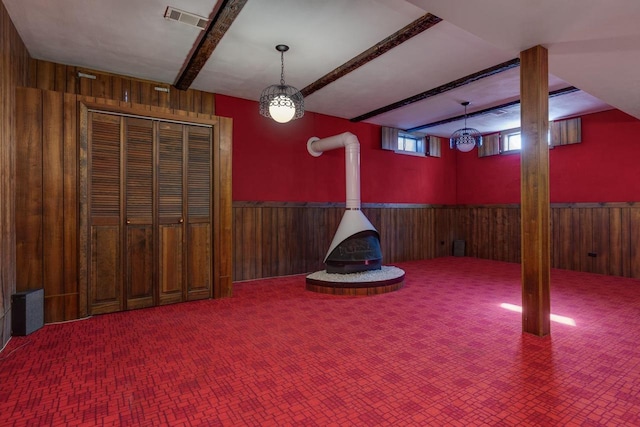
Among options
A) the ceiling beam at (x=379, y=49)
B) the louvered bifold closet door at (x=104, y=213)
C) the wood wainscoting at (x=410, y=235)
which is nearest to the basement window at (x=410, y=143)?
the wood wainscoting at (x=410, y=235)

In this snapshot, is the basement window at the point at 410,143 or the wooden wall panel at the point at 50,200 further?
the basement window at the point at 410,143

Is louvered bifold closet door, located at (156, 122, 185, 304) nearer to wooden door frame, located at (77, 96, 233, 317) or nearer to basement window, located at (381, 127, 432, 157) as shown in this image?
wooden door frame, located at (77, 96, 233, 317)

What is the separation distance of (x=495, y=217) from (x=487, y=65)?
4.57 m

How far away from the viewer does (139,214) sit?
3988 mm

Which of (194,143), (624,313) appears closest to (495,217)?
(624,313)

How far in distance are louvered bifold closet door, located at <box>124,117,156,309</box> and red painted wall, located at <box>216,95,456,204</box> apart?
5.28 ft

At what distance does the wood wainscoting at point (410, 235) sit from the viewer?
18.8 feet

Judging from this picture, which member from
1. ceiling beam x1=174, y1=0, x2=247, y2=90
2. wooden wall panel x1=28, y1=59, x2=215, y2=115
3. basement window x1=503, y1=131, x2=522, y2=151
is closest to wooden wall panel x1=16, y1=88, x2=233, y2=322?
wooden wall panel x1=28, y1=59, x2=215, y2=115

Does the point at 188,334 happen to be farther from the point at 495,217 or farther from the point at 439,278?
the point at 495,217

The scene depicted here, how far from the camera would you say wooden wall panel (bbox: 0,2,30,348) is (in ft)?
9.45

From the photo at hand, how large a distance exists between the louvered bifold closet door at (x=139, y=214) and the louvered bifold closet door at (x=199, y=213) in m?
0.42

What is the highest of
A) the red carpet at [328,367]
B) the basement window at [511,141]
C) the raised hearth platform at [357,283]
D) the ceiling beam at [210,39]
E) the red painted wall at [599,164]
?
the ceiling beam at [210,39]

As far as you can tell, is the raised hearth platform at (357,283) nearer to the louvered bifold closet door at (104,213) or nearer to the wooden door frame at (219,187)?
the wooden door frame at (219,187)

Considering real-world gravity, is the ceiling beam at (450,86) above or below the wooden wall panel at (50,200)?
above
